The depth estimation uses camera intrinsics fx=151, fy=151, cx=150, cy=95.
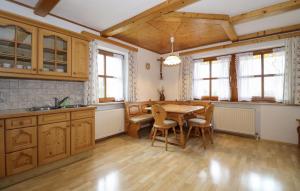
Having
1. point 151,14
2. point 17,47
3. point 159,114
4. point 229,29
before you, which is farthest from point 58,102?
point 229,29

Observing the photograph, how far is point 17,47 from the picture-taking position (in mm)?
2037

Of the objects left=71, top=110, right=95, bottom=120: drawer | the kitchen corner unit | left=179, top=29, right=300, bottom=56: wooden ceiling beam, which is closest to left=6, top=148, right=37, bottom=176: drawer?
the kitchen corner unit

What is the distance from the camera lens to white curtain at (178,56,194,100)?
450cm

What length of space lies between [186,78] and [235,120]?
1.73 meters

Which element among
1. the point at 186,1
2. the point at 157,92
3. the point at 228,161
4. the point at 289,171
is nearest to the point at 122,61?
the point at 157,92

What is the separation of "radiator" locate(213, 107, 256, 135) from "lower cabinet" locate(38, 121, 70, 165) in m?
3.56

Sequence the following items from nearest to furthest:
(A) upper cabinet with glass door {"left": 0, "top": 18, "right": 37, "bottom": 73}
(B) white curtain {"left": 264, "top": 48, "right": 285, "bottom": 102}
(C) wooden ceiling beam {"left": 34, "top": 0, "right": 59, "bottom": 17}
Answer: (A) upper cabinet with glass door {"left": 0, "top": 18, "right": 37, "bottom": 73}, (C) wooden ceiling beam {"left": 34, "top": 0, "right": 59, "bottom": 17}, (B) white curtain {"left": 264, "top": 48, "right": 285, "bottom": 102}

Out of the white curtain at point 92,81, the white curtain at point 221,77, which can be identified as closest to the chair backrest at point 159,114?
the white curtain at point 92,81

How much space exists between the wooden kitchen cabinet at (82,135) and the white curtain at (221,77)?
334 centimetres

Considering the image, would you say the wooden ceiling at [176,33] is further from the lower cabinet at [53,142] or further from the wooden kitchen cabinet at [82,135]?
the lower cabinet at [53,142]

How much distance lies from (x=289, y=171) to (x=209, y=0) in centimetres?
269

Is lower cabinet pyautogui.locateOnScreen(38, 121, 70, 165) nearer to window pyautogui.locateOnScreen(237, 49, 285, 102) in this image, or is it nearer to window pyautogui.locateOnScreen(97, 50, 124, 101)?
window pyautogui.locateOnScreen(97, 50, 124, 101)

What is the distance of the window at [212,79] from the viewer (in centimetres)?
405

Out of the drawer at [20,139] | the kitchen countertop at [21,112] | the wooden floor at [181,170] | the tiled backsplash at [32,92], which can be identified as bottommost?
the wooden floor at [181,170]
